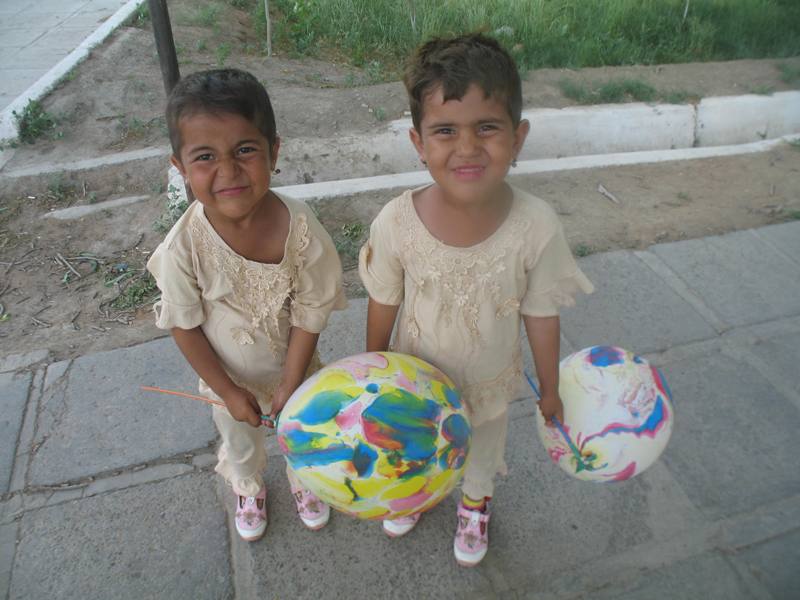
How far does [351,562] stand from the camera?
6.28 ft

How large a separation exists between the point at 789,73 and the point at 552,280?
512 centimetres

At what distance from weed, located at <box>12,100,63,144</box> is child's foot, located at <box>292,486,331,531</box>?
3.49 meters

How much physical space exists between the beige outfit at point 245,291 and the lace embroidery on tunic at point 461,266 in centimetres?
26

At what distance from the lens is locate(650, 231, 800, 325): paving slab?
2.92 metres

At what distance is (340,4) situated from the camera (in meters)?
6.16

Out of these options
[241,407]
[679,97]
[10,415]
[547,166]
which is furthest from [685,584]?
[679,97]

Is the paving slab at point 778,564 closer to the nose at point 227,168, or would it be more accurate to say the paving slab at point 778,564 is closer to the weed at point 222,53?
the nose at point 227,168

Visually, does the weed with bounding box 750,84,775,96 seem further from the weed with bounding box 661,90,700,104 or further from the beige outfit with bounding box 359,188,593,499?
the beige outfit with bounding box 359,188,593,499

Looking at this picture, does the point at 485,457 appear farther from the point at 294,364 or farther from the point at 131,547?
the point at 131,547

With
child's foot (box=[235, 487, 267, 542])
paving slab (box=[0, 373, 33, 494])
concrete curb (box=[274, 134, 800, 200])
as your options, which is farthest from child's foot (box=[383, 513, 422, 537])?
concrete curb (box=[274, 134, 800, 200])

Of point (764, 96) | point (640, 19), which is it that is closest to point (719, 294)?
point (764, 96)

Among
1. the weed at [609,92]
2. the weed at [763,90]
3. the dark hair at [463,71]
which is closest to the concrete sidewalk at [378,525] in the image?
the dark hair at [463,71]

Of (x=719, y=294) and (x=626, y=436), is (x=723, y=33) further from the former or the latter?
(x=626, y=436)

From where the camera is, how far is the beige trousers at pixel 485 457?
5.87 ft
